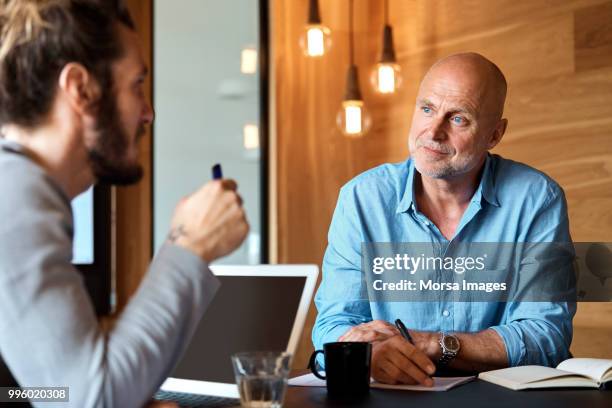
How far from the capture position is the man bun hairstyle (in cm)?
97

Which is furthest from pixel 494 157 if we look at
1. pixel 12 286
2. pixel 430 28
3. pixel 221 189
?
pixel 430 28

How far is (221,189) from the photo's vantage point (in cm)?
100

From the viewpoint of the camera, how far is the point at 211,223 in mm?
975

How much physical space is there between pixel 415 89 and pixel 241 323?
2.69 meters

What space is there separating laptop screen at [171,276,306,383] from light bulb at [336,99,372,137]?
2.30 m

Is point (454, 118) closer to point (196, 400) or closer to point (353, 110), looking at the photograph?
point (196, 400)

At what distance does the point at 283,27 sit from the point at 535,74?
139cm

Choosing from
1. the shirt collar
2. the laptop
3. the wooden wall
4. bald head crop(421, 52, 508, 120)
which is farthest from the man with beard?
the wooden wall

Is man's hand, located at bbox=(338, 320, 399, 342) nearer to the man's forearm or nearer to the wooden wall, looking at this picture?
the man's forearm

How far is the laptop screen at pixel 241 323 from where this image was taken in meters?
1.28

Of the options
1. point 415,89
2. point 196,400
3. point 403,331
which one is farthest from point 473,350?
point 415,89

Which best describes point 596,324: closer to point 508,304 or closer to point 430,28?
point 508,304

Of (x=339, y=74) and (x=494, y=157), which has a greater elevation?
(x=339, y=74)

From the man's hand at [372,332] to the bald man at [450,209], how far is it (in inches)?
6.6
